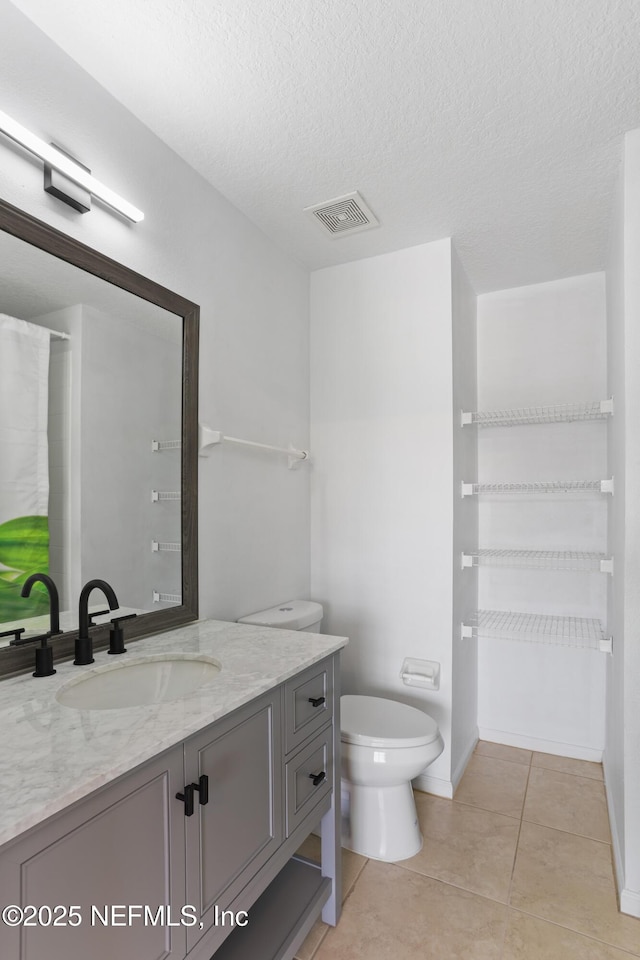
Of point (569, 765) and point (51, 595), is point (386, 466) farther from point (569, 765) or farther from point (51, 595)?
point (569, 765)

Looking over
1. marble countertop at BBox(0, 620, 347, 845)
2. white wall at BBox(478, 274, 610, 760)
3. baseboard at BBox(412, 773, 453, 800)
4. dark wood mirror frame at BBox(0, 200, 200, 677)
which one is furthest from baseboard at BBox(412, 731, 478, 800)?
dark wood mirror frame at BBox(0, 200, 200, 677)

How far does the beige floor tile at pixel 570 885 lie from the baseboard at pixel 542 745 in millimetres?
710

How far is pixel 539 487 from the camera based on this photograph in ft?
8.82

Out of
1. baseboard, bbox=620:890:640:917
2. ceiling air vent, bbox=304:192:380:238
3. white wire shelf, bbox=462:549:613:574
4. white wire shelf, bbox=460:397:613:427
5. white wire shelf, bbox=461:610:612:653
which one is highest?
ceiling air vent, bbox=304:192:380:238

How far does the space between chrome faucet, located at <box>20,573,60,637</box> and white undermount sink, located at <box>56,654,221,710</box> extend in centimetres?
16

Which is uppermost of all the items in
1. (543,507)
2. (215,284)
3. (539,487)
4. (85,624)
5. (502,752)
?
(215,284)

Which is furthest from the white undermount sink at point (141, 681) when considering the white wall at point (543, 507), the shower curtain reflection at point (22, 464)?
the white wall at point (543, 507)

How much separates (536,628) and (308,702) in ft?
5.52

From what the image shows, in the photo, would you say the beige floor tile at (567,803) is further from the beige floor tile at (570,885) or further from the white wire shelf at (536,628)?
the white wire shelf at (536,628)

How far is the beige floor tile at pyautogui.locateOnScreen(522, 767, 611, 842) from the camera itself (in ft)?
7.02

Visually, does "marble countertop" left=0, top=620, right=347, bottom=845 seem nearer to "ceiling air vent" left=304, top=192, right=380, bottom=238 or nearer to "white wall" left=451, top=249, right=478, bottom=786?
"white wall" left=451, top=249, right=478, bottom=786

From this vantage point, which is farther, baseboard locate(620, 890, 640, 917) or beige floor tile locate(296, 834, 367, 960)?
baseboard locate(620, 890, 640, 917)

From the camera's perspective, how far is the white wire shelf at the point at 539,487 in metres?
2.53

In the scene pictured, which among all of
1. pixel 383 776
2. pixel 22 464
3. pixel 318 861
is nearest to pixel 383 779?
pixel 383 776
